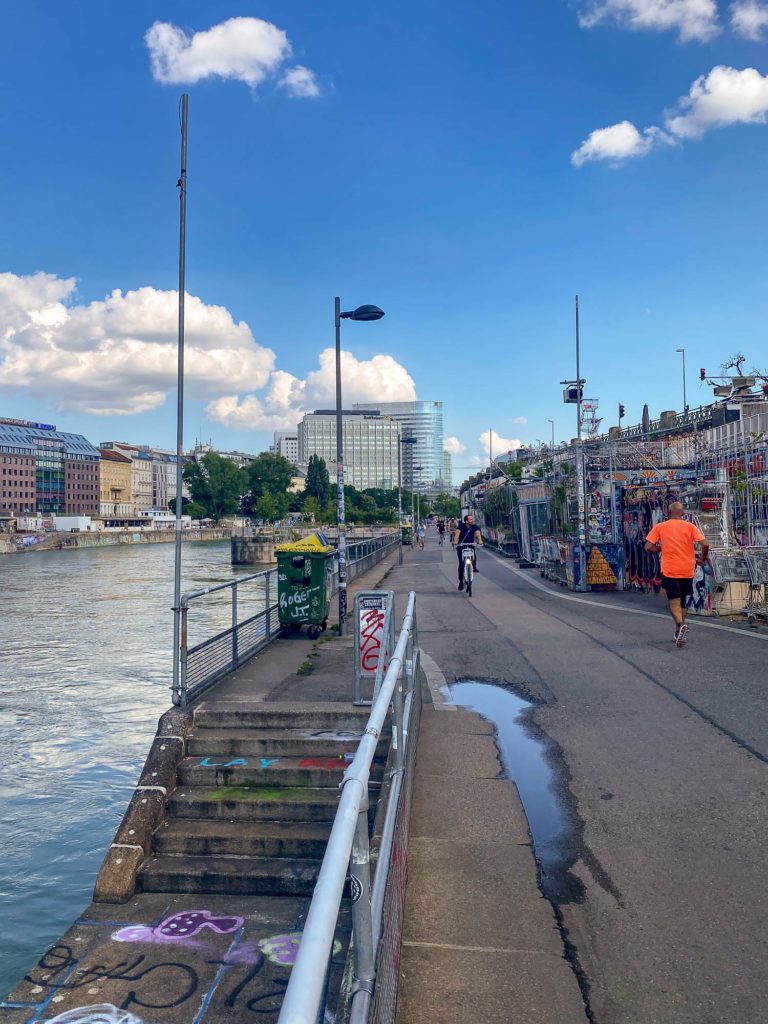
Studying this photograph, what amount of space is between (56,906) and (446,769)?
353 cm

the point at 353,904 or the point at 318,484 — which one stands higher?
the point at 318,484

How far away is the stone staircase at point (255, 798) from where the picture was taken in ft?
18.6

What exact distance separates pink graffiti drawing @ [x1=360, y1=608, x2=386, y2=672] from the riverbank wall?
95.1 metres

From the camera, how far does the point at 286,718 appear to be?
7219mm

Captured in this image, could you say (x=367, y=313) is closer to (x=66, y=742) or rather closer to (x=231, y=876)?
(x=66, y=742)

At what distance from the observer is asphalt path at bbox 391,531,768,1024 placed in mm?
3613

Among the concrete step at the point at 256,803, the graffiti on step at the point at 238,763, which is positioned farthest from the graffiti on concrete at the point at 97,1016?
the graffiti on step at the point at 238,763

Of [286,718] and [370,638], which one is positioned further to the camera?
[370,638]

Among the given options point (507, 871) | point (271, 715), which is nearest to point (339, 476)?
point (271, 715)

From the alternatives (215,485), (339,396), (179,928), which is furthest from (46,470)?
(179,928)

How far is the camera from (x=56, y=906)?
22.9 ft

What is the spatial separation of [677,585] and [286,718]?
5770mm

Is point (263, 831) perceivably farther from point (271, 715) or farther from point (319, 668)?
point (319, 668)

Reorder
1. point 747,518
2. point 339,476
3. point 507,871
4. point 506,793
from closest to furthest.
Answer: point 507,871 < point 506,793 < point 747,518 < point 339,476
